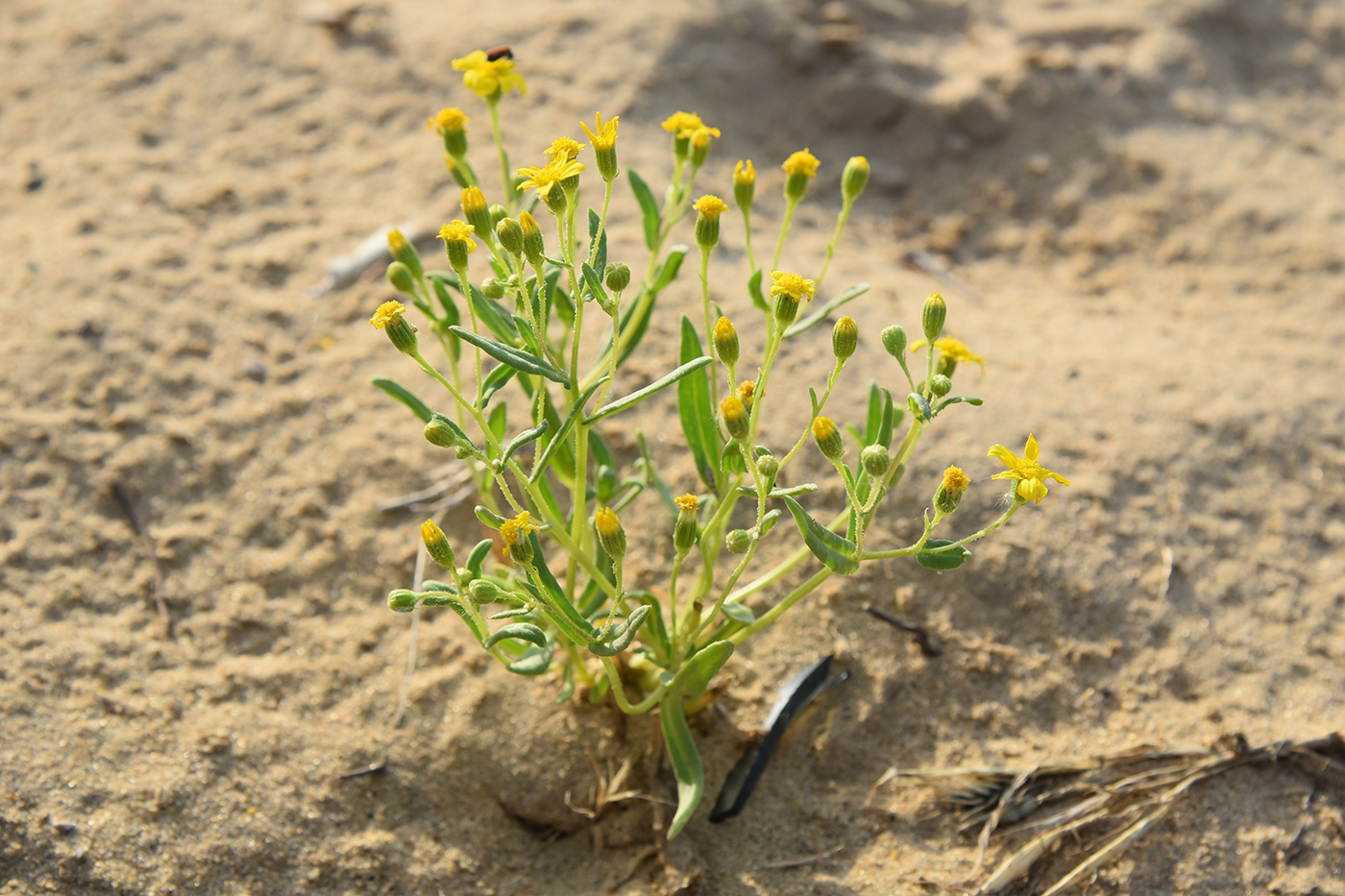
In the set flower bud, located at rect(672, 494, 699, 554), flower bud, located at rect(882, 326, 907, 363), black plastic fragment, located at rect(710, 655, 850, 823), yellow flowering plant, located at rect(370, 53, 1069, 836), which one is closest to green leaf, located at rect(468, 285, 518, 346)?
yellow flowering plant, located at rect(370, 53, 1069, 836)

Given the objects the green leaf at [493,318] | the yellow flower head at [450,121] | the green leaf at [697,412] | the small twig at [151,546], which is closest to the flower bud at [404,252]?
the green leaf at [493,318]

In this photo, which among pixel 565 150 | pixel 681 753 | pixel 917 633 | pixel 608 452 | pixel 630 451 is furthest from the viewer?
pixel 630 451

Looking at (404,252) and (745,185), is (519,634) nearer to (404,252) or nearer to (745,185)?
(404,252)

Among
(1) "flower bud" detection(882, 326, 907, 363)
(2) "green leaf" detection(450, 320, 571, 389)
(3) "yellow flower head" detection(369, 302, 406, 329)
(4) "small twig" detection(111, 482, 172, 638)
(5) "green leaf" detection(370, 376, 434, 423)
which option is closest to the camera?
(2) "green leaf" detection(450, 320, 571, 389)

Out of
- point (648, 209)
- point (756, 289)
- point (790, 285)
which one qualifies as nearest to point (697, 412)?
point (756, 289)

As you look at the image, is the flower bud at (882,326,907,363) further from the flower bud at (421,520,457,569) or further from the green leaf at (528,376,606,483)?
the flower bud at (421,520,457,569)

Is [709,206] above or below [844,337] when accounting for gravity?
above

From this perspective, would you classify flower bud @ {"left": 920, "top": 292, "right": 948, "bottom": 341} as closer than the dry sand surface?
Yes

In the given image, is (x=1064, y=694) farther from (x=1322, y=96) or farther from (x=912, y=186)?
(x=1322, y=96)
